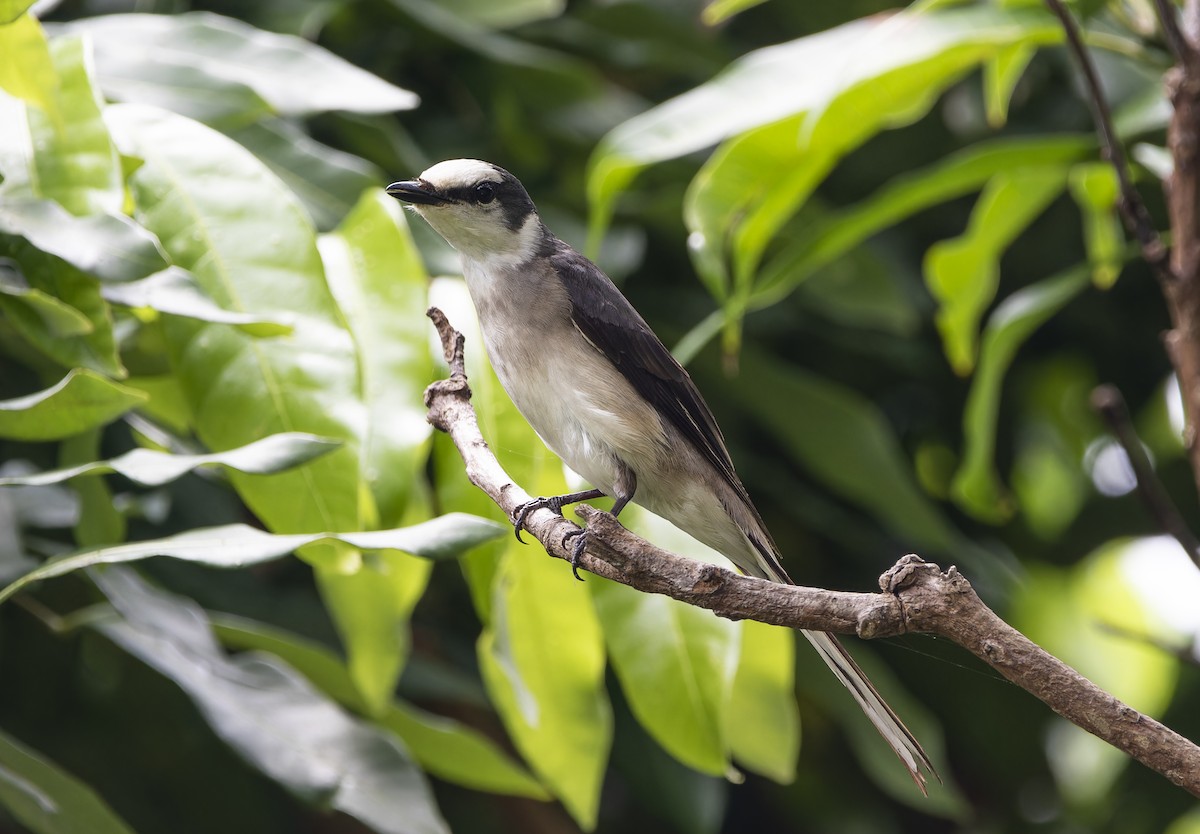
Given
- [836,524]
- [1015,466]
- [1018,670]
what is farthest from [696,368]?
[1018,670]

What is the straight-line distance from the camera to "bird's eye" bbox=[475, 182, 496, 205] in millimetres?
1978

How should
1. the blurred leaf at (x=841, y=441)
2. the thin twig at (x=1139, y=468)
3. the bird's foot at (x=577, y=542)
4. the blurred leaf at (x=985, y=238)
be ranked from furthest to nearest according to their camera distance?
the blurred leaf at (x=841, y=441)
the blurred leaf at (x=985, y=238)
the thin twig at (x=1139, y=468)
the bird's foot at (x=577, y=542)

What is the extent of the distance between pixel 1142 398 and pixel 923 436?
23.6 inches

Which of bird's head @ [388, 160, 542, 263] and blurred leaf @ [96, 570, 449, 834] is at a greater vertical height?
bird's head @ [388, 160, 542, 263]

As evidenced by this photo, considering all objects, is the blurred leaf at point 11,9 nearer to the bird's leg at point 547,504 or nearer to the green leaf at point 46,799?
the bird's leg at point 547,504

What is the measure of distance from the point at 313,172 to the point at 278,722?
0.94 metres

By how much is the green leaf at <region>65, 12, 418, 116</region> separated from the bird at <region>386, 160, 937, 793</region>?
8.4 inches

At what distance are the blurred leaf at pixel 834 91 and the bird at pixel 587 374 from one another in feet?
0.73

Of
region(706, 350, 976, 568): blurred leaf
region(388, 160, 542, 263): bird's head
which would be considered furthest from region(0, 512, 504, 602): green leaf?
region(706, 350, 976, 568): blurred leaf

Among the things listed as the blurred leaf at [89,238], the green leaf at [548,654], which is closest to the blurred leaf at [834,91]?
the green leaf at [548,654]

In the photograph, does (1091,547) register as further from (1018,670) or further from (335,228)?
(1018,670)

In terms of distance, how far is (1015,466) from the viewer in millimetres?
3707

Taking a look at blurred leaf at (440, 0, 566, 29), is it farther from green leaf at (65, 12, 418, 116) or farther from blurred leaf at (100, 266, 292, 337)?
blurred leaf at (100, 266, 292, 337)

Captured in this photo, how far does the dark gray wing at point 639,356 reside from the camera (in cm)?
202
